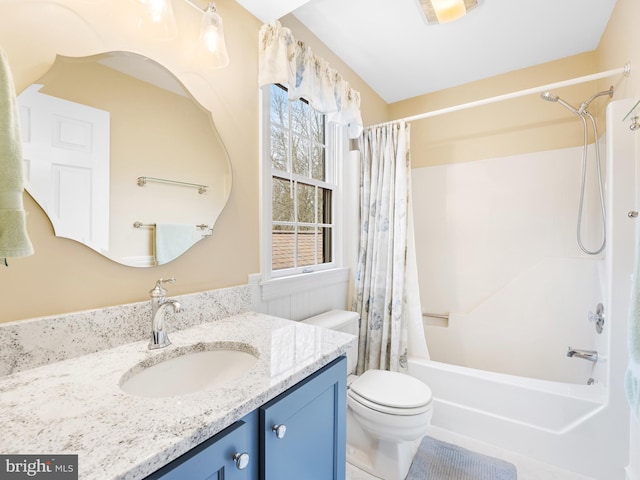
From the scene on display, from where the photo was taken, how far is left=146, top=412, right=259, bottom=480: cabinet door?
0.55 metres

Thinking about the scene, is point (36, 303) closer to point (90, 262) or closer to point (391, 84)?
point (90, 262)

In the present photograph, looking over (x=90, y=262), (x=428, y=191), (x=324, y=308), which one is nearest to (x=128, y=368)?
(x=90, y=262)

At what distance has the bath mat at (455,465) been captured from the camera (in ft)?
5.03

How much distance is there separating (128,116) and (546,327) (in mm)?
2891

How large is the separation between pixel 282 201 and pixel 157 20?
1.03 metres

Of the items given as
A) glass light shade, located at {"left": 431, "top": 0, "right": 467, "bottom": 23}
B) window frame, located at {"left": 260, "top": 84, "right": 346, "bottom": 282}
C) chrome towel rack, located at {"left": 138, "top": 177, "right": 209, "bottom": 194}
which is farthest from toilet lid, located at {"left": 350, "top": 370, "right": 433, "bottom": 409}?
glass light shade, located at {"left": 431, "top": 0, "right": 467, "bottom": 23}

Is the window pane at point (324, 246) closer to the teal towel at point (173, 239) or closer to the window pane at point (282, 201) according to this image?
the window pane at point (282, 201)

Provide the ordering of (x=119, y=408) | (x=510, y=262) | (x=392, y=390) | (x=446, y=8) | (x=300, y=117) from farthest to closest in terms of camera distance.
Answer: (x=510, y=262)
(x=300, y=117)
(x=446, y=8)
(x=392, y=390)
(x=119, y=408)

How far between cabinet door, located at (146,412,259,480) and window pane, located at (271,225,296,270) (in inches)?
41.5

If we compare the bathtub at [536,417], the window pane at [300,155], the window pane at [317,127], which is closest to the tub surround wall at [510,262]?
the bathtub at [536,417]

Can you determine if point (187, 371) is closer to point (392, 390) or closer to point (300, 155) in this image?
point (392, 390)

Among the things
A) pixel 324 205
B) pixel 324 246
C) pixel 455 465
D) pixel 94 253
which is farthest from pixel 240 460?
pixel 324 205

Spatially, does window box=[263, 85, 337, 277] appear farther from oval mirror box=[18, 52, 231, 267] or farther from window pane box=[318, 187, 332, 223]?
oval mirror box=[18, 52, 231, 267]

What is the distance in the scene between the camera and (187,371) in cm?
100
